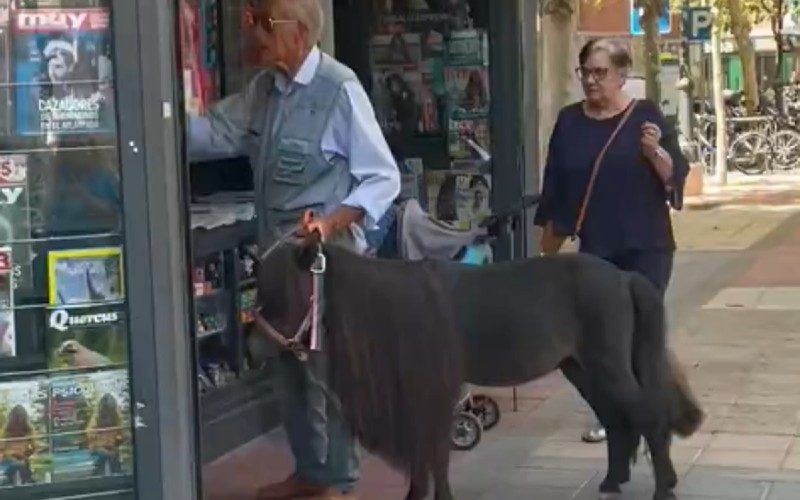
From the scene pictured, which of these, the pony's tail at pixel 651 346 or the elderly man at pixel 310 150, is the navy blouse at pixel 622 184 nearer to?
the pony's tail at pixel 651 346

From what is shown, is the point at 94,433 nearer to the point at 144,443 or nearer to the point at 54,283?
the point at 144,443

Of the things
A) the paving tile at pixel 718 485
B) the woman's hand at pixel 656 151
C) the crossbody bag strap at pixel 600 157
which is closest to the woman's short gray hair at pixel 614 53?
the crossbody bag strap at pixel 600 157

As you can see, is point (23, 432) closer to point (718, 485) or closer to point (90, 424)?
point (90, 424)

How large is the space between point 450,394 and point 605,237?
1.60 m

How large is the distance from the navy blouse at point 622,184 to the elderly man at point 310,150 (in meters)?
1.37

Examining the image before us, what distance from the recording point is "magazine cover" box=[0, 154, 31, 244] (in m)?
4.35

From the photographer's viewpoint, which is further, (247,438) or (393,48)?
(393,48)

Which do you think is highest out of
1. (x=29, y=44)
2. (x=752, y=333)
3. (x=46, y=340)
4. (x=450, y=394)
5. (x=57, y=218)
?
(x=29, y=44)

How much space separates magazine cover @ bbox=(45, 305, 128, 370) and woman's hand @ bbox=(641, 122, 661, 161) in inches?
104

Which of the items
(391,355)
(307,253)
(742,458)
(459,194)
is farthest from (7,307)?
(459,194)

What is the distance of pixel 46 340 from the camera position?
443 cm

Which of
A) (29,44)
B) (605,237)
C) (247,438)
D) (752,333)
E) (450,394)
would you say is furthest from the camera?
(752,333)

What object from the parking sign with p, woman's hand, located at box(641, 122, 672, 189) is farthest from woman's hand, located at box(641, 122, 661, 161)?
the parking sign with p

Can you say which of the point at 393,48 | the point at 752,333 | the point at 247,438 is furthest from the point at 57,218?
the point at 752,333
